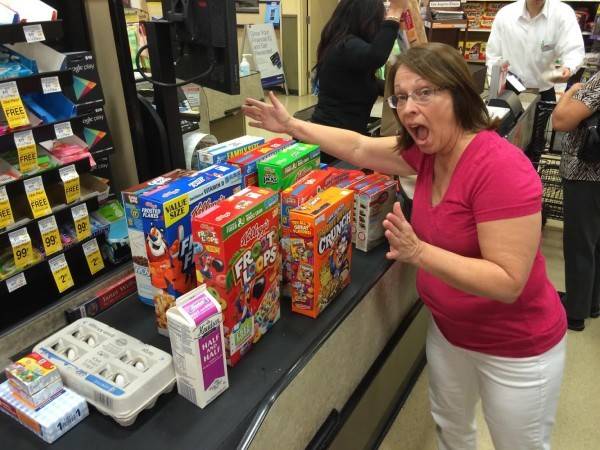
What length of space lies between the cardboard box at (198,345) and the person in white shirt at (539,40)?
3850mm

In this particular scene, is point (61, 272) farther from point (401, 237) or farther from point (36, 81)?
point (401, 237)

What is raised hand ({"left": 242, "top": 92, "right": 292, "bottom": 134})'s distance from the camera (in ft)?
6.00

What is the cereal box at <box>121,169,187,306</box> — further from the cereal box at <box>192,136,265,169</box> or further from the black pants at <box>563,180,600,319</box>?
the black pants at <box>563,180,600,319</box>

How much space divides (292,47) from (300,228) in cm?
819

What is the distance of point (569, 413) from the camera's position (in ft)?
7.55

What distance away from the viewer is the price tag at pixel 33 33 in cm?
121

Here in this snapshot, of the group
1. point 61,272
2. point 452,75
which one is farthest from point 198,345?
point 452,75

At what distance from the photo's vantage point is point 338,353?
137cm

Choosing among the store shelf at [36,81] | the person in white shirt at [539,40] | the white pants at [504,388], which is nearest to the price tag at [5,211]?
the store shelf at [36,81]

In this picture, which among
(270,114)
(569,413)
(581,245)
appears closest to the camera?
(270,114)

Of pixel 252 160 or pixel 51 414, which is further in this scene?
pixel 252 160

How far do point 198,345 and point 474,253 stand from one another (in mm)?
720

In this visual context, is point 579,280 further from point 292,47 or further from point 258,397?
point 292,47

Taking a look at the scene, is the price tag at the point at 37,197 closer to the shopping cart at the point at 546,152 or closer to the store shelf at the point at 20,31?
the store shelf at the point at 20,31
